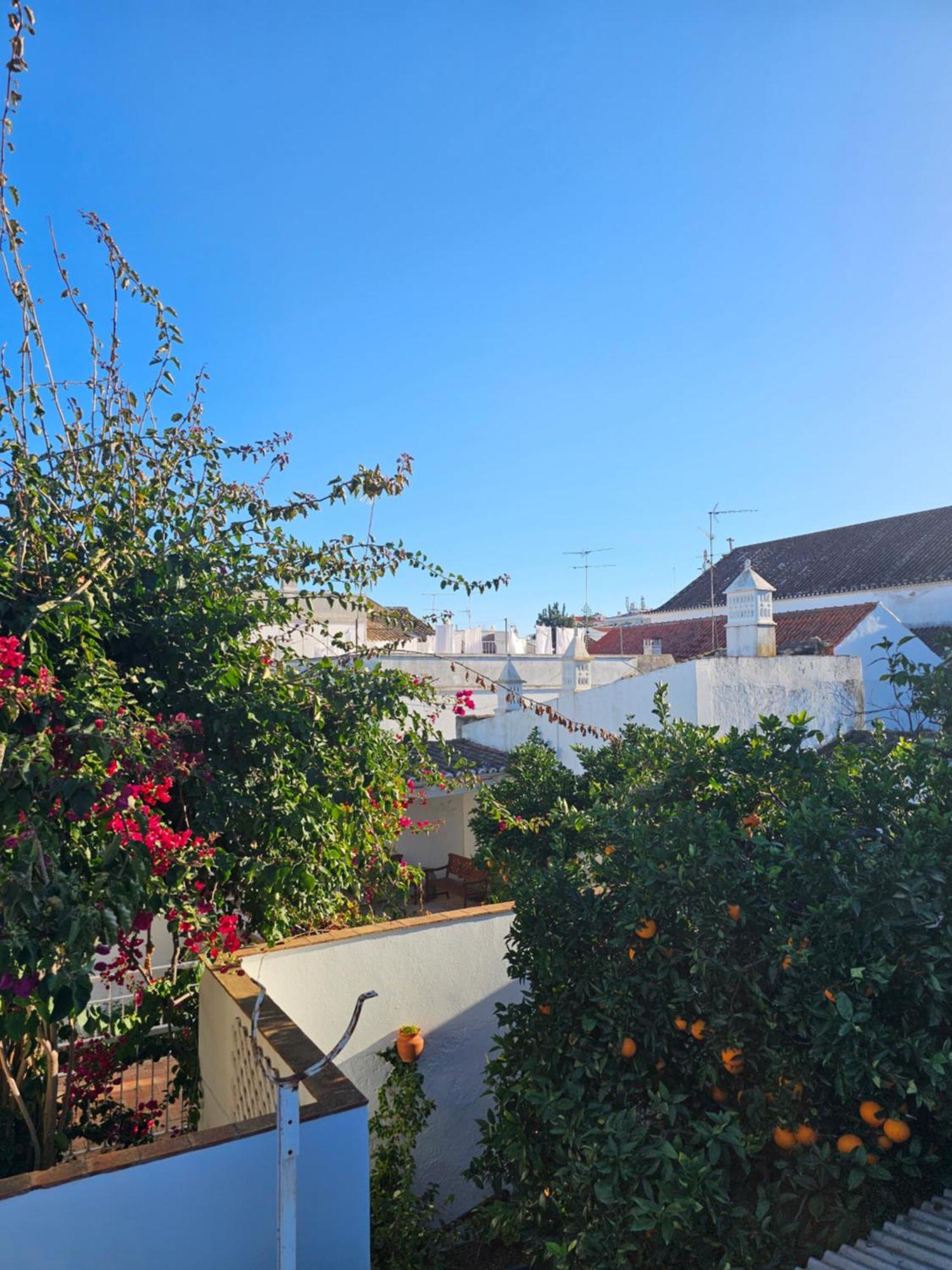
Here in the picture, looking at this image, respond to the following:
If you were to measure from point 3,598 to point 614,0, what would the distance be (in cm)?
639

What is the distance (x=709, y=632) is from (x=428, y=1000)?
2027cm

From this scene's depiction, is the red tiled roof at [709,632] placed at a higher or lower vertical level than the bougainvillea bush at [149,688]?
higher

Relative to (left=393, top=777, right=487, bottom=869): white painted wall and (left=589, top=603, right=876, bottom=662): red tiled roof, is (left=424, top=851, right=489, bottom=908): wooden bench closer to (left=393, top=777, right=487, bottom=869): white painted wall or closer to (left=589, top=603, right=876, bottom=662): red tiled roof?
(left=393, top=777, right=487, bottom=869): white painted wall

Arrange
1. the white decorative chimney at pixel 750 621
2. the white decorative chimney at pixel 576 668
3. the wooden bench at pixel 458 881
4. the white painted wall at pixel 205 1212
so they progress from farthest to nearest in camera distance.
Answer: the white decorative chimney at pixel 576 668 < the white decorative chimney at pixel 750 621 < the wooden bench at pixel 458 881 < the white painted wall at pixel 205 1212

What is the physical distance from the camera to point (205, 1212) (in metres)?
3.89

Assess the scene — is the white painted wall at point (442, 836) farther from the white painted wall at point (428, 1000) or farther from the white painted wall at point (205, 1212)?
the white painted wall at point (205, 1212)

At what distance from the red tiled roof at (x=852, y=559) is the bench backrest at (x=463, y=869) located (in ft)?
60.3

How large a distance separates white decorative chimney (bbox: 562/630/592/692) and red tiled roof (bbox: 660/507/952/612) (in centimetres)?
1486

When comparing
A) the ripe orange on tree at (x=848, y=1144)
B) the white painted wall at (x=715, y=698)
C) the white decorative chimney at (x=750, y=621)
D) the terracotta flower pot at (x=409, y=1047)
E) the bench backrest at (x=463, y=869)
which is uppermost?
the white decorative chimney at (x=750, y=621)

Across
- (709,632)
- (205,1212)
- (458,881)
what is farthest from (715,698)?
(709,632)

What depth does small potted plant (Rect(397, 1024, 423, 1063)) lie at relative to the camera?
6727 mm

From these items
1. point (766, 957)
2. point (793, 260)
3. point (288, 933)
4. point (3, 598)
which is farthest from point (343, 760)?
point (793, 260)

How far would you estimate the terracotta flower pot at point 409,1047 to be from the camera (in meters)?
6.73

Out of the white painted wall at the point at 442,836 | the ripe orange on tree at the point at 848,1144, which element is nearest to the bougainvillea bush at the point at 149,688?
the ripe orange on tree at the point at 848,1144
